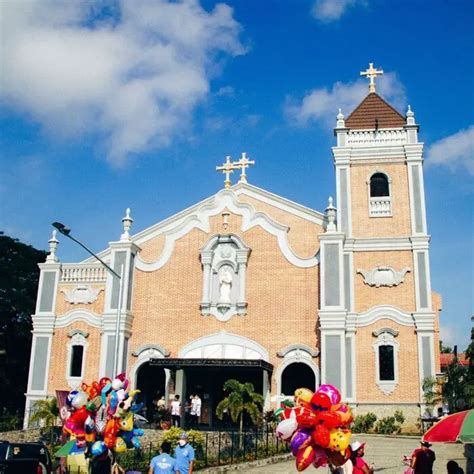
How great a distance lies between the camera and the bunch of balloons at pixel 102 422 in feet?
39.2

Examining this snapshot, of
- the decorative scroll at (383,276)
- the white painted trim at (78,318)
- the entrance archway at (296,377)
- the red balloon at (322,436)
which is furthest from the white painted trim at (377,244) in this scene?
the red balloon at (322,436)

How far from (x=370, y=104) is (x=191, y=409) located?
53.3ft

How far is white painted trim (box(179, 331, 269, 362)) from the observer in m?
27.9

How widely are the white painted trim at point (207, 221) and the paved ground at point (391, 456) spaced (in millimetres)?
10263

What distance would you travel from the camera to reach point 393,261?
27438 millimetres

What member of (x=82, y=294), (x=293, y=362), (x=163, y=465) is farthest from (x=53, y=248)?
(x=163, y=465)

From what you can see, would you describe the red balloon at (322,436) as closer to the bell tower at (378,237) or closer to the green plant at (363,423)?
the green plant at (363,423)

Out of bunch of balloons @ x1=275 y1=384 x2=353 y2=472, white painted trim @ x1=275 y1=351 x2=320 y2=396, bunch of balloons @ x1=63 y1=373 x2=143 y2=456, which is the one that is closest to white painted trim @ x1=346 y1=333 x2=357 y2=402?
white painted trim @ x1=275 y1=351 x2=320 y2=396

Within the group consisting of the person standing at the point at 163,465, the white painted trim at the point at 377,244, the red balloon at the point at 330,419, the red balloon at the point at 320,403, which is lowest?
the person standing at the point at 163,465

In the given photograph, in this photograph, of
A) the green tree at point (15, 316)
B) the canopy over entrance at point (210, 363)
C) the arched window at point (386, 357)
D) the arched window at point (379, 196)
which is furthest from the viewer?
the green tree at point (15, 316)

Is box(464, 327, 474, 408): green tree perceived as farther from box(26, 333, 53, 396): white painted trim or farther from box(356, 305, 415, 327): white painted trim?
box(26, 333, 53, 396): white painted trim

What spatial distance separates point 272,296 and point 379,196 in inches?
256

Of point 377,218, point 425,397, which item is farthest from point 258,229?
point 425,397

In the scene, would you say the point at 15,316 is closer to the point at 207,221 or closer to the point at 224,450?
the point at 207,221
